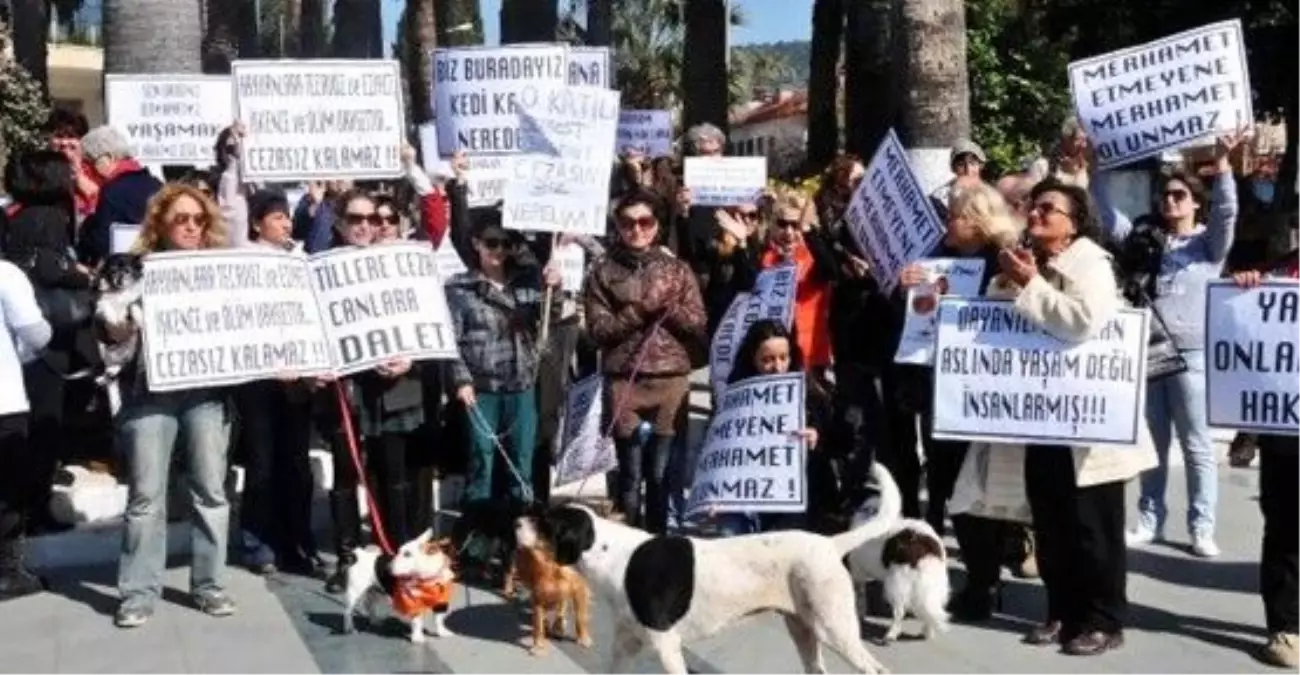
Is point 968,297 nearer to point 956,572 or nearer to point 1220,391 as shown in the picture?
point 1220,391

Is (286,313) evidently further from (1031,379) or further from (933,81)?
(933,81)

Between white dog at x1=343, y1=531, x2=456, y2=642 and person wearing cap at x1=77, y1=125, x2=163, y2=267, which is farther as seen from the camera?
person wearing cap at x1=77, y1=125, x2=163, y2=267

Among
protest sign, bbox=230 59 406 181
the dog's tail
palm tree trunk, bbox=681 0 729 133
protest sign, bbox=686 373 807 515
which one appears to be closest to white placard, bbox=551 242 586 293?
protest sign, bbox=230 59 406 181

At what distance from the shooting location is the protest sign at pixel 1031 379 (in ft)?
22.6

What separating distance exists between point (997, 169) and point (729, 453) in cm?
2139

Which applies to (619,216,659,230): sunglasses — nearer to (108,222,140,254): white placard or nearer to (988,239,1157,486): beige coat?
(988,239,1157,486): beige coat

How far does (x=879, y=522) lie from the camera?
6.38 metres

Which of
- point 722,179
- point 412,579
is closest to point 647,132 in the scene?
point 722,179

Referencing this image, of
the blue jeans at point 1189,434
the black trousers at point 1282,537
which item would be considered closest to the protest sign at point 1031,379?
the black trousers at point 1282,537

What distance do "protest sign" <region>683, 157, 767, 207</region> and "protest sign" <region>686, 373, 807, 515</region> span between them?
516 cm

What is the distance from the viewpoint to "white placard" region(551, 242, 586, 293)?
10109 mm

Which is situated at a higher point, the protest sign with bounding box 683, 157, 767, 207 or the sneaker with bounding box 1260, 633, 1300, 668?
the protest sign with bounding box 683, 157, 767, 207

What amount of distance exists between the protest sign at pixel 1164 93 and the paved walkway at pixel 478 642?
2.12m

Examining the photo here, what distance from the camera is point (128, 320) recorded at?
756 cm
